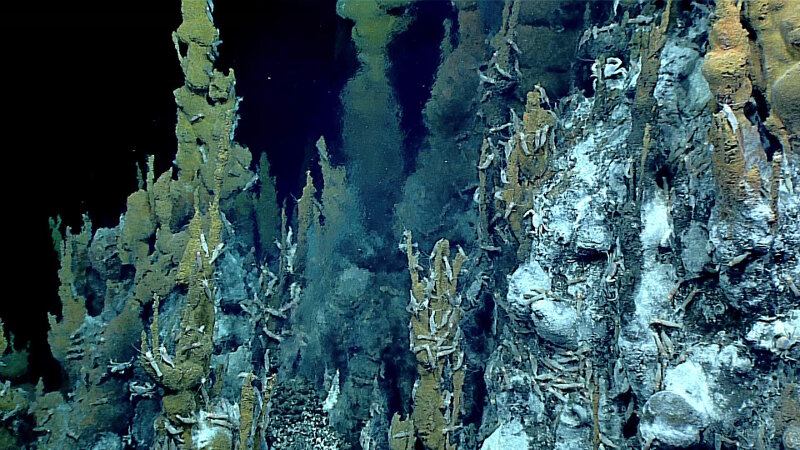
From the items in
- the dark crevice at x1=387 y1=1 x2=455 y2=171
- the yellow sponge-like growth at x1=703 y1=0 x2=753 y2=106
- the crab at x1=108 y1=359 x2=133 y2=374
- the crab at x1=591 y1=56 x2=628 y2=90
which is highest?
the dark crevice at x1=387 y1=1 x2=455 y2=171

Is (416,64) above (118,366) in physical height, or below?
above

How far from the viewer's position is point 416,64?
7875mm

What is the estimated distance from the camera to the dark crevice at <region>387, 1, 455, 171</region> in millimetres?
7594

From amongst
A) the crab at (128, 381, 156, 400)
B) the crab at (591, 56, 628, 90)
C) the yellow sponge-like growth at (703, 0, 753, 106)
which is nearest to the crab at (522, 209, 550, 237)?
the crab at (591, 56, 628, 90)

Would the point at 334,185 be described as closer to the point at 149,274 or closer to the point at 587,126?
the point at 149,274

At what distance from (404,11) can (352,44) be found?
3.08ft

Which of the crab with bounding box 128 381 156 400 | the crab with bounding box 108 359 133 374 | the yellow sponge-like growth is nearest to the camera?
the yellow sponge-like growth

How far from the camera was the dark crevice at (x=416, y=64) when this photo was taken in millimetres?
7594

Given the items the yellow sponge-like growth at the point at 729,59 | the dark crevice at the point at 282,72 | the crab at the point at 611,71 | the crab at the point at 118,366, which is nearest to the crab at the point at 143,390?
the crab at the point at 118,366

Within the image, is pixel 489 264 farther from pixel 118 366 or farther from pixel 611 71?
pixel 118 366

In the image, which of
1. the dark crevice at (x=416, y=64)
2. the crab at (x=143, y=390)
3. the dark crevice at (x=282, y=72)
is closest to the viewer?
the crab at (x=143, y=390)

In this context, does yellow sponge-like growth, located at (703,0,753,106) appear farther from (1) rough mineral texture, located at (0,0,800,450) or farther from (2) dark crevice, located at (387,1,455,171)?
(2) dark crevice, located at (387,1,455,171)

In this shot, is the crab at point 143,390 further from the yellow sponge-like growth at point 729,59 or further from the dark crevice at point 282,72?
the yellow sponge-like growth at point 729,59

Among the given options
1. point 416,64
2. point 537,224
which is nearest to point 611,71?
point 537,224
